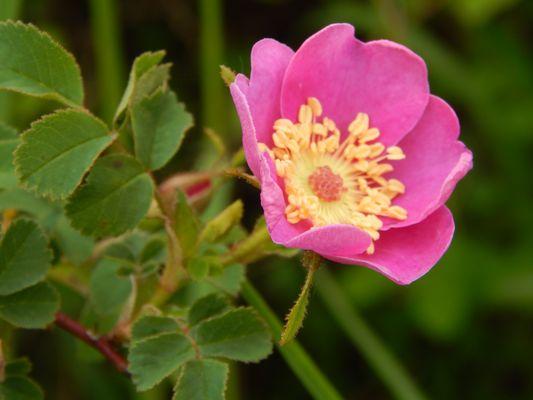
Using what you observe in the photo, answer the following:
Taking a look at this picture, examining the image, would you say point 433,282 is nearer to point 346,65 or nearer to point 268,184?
point 346,65

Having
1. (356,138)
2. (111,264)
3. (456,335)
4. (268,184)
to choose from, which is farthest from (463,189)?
(268,184)

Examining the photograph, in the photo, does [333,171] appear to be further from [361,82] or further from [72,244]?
[72,244]

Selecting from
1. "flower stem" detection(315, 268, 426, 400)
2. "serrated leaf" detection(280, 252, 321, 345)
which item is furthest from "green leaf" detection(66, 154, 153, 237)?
"flower stem" detection(315, 268, 426, 400)

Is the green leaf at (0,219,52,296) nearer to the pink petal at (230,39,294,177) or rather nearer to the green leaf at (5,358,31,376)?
the green leaf at (5,358,31,376)

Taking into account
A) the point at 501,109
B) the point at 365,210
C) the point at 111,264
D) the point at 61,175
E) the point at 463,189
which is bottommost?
the point at 463,189

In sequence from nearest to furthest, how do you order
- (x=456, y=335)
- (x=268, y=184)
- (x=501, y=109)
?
(x=268, y=184), (x=456, y=335), (x=501, y=109)

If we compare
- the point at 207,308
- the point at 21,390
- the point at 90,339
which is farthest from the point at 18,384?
the point at 207,308
